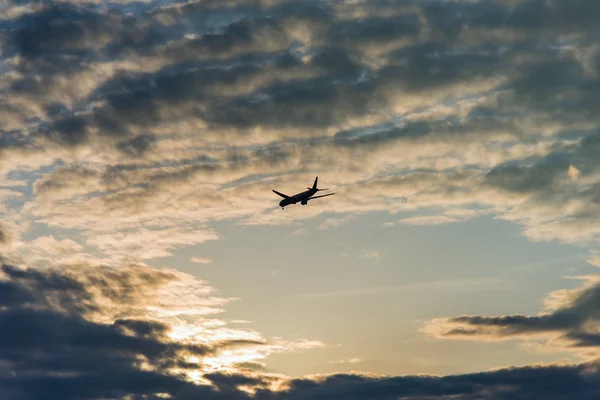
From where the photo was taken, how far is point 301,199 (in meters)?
106
